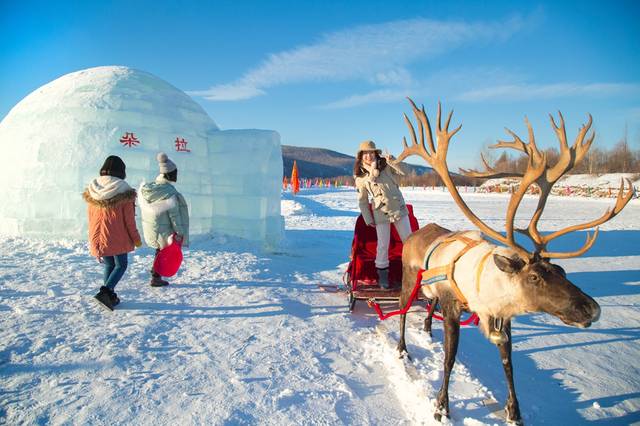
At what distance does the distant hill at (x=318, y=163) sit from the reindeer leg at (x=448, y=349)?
87.6m

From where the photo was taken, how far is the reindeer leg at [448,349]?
226 centimetres

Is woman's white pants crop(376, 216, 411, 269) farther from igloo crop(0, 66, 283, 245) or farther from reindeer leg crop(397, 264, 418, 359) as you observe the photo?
igloo crop(0, 66, 283, 245)

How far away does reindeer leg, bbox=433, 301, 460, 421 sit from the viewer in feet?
7.41

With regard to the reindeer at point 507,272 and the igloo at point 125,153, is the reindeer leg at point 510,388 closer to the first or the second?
the reindeer at point 507,272

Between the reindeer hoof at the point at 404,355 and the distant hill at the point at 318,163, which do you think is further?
the distant hill at the point at 318,163

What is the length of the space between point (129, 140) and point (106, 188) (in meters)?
3.97

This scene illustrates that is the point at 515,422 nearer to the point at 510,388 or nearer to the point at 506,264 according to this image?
the point at 510,388

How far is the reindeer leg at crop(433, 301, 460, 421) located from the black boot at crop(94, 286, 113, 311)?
349cm

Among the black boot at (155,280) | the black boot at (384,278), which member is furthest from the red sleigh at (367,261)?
the black boot at (155,280)

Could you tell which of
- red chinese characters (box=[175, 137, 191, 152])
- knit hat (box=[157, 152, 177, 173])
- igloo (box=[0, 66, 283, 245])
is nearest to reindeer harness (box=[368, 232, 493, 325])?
knit hat (box=[157, 152, 177, 173])

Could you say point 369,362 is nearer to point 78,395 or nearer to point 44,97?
point 78,395

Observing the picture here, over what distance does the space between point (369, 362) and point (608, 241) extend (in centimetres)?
1073

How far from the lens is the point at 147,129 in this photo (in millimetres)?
7270

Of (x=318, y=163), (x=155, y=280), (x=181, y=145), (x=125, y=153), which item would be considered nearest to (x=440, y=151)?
(x=155, y=280)
